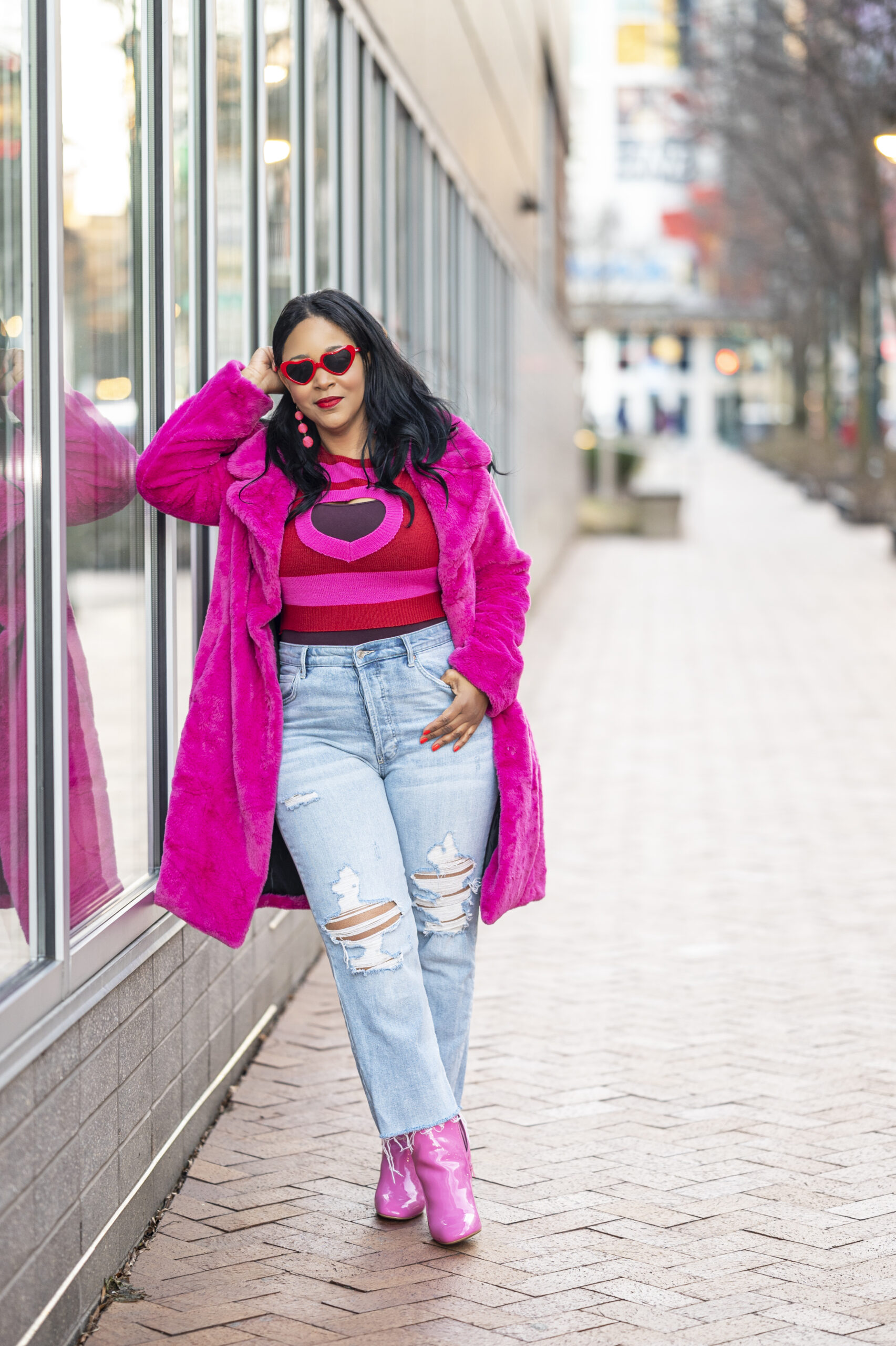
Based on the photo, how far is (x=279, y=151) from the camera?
5.50 metres

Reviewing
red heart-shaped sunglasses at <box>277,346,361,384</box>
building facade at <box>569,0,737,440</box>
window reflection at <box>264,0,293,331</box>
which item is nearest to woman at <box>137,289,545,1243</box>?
red heart-shaped sunglasses at <box>277,346,361,384</box>

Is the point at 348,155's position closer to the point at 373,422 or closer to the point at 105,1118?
the point at 373,422

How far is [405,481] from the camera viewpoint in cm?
338

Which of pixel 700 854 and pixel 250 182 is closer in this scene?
pixel 250 182

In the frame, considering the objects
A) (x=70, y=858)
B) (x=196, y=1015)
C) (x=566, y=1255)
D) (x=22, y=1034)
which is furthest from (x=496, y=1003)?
(x=22, y=1034)

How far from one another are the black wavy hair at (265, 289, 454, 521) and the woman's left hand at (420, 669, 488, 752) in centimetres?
33

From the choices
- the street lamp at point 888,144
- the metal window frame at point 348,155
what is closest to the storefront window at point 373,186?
the metal window frame at point 348,155

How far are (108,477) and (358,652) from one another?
0.72m

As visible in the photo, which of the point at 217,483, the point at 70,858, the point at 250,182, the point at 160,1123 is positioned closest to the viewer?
the point at 70,858

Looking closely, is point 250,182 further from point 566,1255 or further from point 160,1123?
point 566,1255

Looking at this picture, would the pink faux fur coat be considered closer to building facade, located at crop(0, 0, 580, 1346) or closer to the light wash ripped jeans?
the light wash ripped jeans

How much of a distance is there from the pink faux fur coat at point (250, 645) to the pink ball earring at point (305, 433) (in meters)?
0.09

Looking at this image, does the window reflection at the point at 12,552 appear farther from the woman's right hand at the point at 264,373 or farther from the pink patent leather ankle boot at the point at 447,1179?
the pink patent leather ankle boot at the point at 447,1179

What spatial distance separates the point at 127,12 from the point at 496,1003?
10.2 ft
